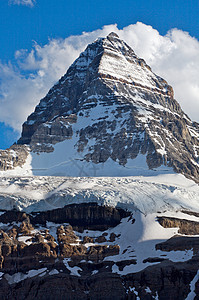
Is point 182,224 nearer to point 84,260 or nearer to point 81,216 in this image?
point 81,216

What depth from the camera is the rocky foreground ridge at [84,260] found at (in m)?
134

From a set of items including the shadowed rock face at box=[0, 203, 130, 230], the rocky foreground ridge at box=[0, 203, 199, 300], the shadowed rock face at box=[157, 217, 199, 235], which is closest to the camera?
the rocky foreground ridge at box=[0, 203, 199, 300]

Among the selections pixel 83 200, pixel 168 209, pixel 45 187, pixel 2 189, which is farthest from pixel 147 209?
pixel 2 189

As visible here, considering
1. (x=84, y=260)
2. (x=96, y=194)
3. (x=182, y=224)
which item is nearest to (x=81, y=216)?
(x=96, y=194)

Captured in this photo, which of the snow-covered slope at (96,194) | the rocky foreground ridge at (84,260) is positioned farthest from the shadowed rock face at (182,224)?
the snow-covered slope at (96,194)

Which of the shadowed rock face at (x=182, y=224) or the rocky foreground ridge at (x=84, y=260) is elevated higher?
the shadowed rock face at (x=182, y=224)

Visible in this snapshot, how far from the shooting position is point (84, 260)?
146 metres

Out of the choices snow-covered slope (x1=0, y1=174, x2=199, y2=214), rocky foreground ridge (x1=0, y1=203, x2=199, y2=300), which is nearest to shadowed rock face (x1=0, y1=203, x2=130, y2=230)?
rocky foreground ridge (x1=0, y1=203, x2=199, y2=300)

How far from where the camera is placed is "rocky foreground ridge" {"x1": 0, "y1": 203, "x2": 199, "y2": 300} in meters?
134

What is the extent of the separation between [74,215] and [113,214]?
11771 mm

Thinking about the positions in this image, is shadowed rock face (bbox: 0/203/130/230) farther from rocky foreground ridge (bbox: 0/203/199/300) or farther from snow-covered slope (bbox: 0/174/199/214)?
snow-covered slope (bbox: 0/174/199/214)

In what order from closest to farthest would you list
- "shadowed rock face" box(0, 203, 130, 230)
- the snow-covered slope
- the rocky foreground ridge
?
1. the rocky foreground ridge
2. "shadowed rock face" box(0, 203, 130, 230)
3. the snow-covered slope

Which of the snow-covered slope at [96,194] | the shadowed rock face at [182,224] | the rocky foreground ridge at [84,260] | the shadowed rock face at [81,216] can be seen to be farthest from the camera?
the snow-covered slope at [96,194]

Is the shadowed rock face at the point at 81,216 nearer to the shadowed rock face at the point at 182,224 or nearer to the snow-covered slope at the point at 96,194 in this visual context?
the snow-covered slope at the point at 96,194
